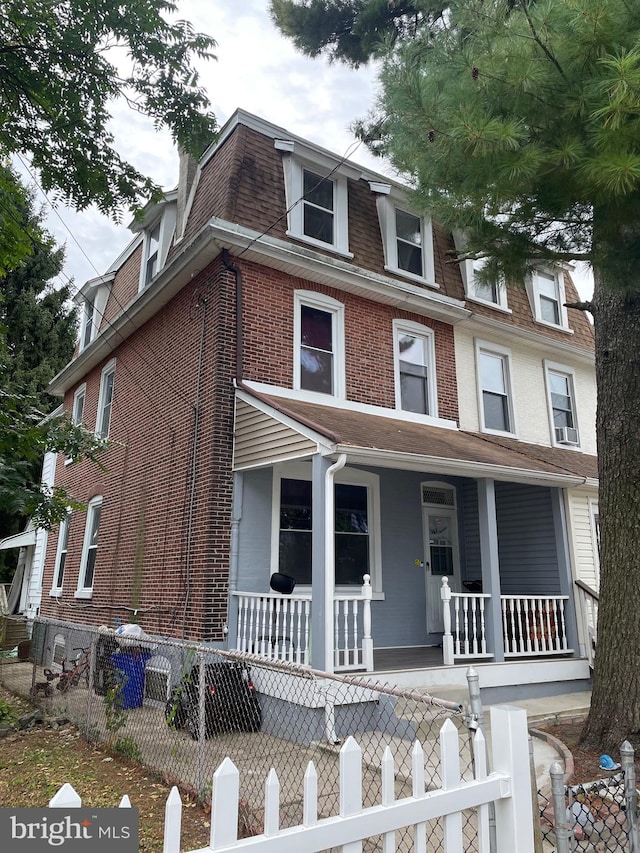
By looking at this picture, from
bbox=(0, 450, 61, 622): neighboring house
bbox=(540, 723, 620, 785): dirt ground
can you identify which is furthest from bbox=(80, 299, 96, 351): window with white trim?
bbox=(540, 723, 620, 785): dirt ground

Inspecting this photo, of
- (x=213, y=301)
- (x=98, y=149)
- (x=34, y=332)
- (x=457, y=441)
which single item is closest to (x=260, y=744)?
(x=457, y=441)

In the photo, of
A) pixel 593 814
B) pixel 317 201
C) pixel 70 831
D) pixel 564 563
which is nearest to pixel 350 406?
pixel 317 201

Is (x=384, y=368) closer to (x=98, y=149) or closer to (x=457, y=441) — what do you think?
(x=457, y=441)

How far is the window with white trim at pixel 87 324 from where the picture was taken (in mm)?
14781

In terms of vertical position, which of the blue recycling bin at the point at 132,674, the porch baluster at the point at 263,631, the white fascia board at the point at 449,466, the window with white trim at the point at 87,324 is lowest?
the blue recycling bin at the point at 132,674

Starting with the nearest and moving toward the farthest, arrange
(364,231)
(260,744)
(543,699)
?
(260,744), (543,699), (364,231)

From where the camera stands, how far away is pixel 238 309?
29.8ft

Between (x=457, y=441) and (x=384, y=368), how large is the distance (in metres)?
1.80

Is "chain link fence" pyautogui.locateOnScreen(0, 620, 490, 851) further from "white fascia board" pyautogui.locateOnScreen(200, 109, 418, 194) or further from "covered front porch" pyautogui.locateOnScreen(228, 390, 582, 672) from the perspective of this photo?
"white fascia board" pyautogui.locateOnScreen(200, 109, 418, 194)

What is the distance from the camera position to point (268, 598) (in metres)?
7.66

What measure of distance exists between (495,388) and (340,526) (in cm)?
477

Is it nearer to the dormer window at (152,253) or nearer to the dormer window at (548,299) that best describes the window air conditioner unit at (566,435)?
the dormer window at (548,299)

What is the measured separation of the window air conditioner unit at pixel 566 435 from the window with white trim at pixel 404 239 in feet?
14.0

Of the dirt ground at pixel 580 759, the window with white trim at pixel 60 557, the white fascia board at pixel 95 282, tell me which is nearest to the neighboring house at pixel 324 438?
the window with white trim at pixel 60 557
